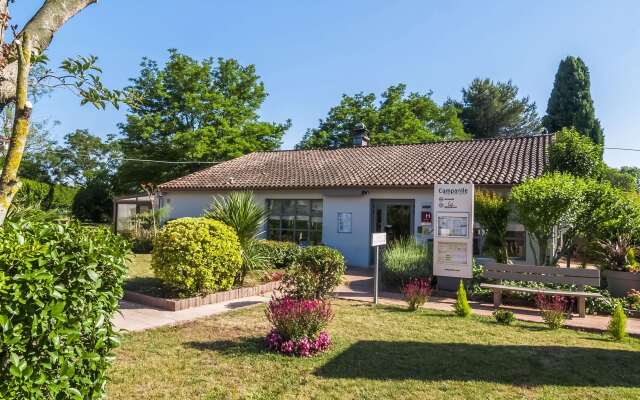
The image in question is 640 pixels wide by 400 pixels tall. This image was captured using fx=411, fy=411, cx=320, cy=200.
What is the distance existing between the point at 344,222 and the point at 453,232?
6.34 metres

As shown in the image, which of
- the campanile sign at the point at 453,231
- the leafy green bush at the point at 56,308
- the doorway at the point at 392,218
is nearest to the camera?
the leafy green bush at the point at 56,308

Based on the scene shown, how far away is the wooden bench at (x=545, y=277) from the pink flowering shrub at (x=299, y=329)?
5039 millimetres

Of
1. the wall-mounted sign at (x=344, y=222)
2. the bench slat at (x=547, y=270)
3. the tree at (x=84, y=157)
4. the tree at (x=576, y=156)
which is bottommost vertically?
the bench slat at (x=547, y=270)

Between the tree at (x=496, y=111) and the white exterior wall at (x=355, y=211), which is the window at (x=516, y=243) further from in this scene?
the tree at (x=496, y=111)

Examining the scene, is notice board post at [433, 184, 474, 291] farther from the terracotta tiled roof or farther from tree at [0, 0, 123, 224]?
tree at [0, 0, 123, 224]

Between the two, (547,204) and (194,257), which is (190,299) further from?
(547,204)

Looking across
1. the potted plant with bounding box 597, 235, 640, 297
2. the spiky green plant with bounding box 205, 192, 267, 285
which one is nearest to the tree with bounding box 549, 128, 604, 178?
the potted plant with bounding box 597, 235, 640, 297

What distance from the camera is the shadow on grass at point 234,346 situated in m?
5.68

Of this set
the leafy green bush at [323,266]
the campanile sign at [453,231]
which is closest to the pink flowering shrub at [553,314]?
the campanile sign at [453,231]

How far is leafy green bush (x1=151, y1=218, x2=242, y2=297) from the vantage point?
8.34 m

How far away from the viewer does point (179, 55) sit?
33.4 metres

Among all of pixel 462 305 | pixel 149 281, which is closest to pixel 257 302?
pixel 149 281

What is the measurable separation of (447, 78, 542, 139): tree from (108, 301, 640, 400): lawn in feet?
138

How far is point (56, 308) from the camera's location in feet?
8.59
